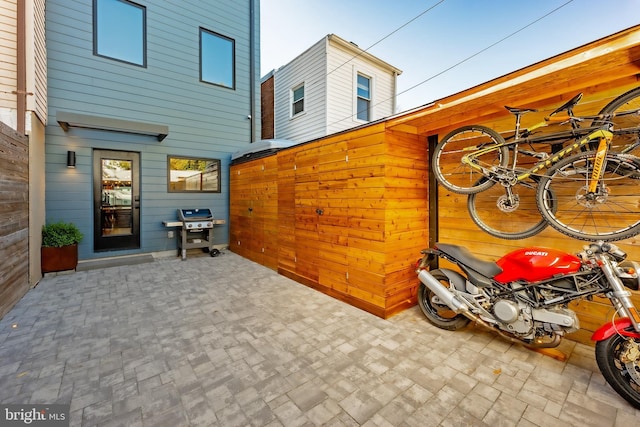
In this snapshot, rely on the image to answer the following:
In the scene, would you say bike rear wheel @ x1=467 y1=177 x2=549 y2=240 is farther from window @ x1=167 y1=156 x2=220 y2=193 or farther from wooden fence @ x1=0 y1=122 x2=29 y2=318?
window @ x1=167 y1=156 x2=220 y2=193

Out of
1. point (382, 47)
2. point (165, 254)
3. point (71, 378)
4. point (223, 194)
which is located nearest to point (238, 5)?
point (382, 47)

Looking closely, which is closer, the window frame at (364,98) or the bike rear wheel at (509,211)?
the bike rear wheel at (509,211)

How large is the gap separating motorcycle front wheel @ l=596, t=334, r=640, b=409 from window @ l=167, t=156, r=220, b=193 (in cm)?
723

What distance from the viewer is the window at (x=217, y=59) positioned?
7.05 metres

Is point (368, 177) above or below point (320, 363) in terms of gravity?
above

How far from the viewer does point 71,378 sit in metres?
2.06

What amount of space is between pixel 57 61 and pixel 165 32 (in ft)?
7.49

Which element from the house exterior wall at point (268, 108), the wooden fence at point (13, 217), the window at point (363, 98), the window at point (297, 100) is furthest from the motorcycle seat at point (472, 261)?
the house exterior wall at point (268, 108)

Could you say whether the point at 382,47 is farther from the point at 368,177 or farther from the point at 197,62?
the point at 368,177

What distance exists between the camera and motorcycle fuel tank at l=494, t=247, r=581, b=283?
84.0 inches

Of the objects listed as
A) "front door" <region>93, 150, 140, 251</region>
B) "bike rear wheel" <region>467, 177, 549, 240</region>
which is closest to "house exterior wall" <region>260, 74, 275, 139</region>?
"front door" <region>93, 150, 140, 251</region>

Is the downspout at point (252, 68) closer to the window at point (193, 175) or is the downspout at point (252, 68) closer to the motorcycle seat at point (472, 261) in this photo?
the window at point (193, 175)

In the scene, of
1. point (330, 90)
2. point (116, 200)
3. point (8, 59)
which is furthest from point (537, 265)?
point (116, 200)

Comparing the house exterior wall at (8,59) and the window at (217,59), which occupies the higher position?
the window at (217,59)
